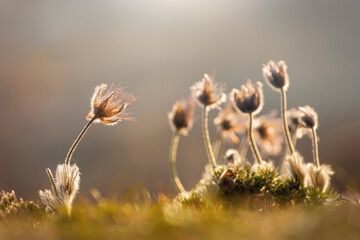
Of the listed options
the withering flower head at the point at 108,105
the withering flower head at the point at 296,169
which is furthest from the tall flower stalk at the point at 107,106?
the withering flower head at the point at 296,169

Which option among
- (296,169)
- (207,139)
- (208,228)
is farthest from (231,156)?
(208,228)

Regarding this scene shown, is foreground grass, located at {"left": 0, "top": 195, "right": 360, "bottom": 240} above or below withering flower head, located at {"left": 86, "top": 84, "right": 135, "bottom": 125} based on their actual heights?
below

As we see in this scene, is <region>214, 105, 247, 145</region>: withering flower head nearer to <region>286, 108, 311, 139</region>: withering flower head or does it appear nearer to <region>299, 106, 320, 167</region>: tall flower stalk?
<region>286, 108, 311, 139</region>: withering flower head

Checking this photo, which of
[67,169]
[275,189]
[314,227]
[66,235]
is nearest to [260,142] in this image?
[275,189]

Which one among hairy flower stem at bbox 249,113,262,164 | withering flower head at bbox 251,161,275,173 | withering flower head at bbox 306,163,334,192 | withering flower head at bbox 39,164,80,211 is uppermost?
withering flower head at bbox 39,164,80,211

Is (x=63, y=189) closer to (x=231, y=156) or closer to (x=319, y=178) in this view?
(x=231, y=156)

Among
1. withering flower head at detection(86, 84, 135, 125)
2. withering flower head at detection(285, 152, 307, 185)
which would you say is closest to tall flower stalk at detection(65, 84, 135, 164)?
withering flower head at detection(86, 84, 135, 125)

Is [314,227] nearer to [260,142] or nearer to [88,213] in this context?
[88,213]
